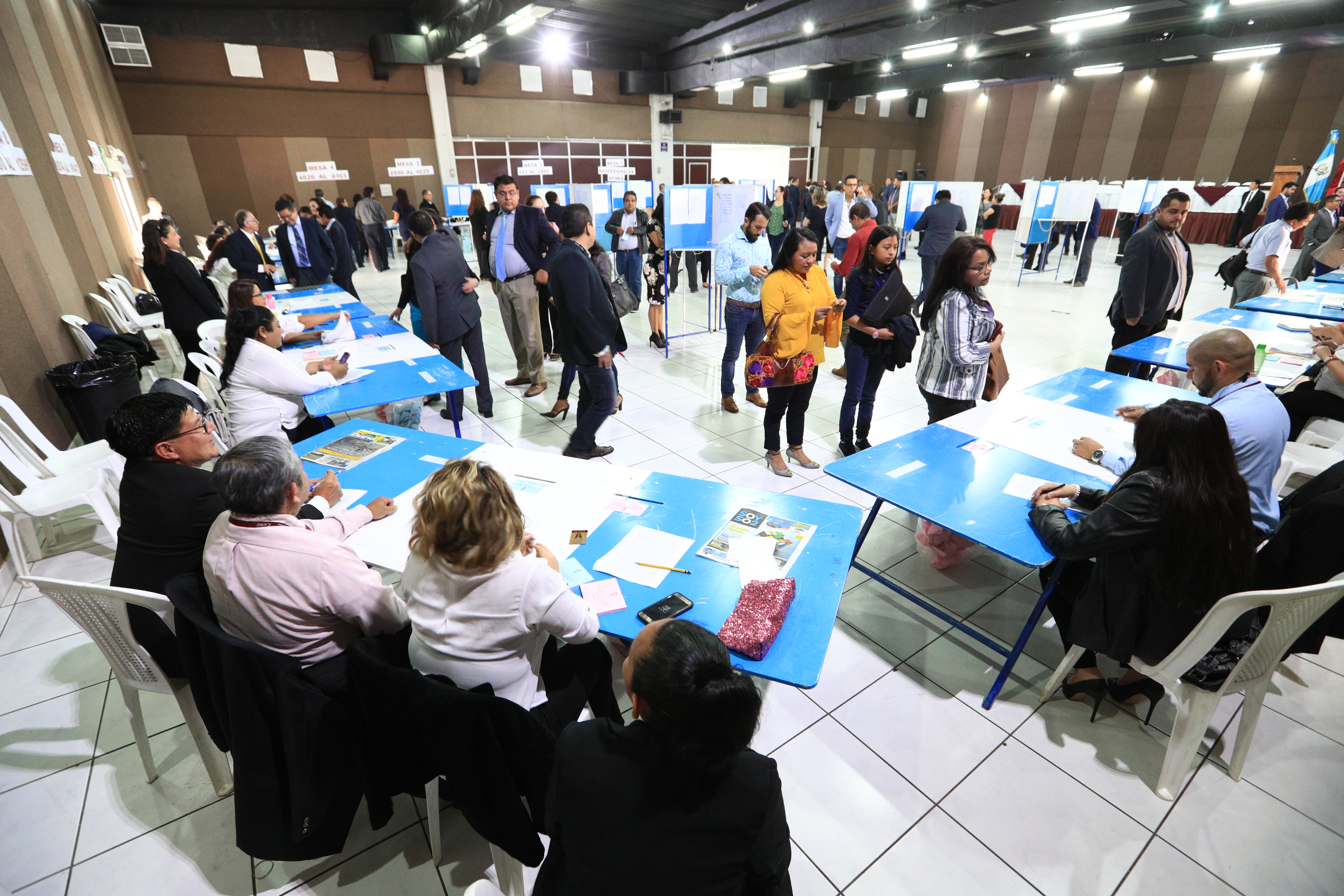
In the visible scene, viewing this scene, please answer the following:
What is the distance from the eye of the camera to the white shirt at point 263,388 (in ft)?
10.00

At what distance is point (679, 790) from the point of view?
1018mm

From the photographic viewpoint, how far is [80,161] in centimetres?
631

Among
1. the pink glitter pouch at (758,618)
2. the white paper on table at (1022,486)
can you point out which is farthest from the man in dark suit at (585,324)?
the white paper on table at (1022,486)

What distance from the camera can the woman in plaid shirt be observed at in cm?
294

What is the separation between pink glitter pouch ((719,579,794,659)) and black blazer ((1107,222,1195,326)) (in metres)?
3.89

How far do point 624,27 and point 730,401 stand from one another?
11397 millimetres

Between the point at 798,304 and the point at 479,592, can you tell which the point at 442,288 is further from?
the point at 479,592

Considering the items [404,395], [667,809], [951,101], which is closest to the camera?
[667,809]

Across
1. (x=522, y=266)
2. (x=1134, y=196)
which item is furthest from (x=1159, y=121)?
(x=522, y=266)

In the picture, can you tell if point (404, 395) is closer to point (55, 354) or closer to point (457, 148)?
point (55, 354)

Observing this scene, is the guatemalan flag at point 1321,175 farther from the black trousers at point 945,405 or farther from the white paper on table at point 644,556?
the white paper on table at point 644,556

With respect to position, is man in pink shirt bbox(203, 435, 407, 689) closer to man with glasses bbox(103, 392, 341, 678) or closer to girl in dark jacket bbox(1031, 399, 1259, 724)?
man with glasses bbox(103, 392, 341, 678)

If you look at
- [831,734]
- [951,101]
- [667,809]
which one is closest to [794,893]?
[831,734]

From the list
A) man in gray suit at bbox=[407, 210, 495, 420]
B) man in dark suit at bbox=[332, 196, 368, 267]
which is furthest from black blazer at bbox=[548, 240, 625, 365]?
man in dark suit at bbox=[332, 196, 368, 267]
